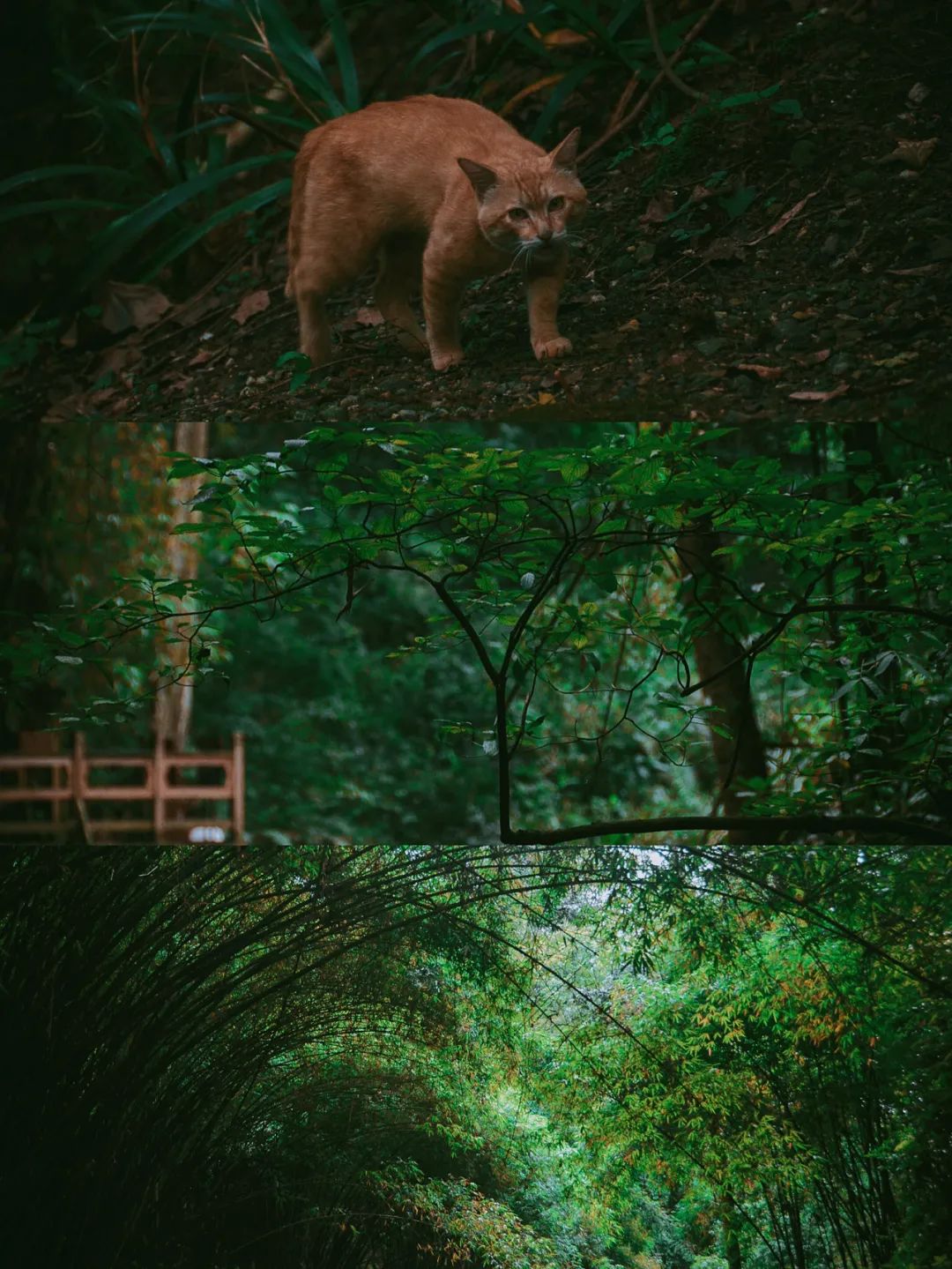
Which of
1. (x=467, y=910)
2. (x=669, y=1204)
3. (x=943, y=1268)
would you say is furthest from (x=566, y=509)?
(x=943, y=1268)

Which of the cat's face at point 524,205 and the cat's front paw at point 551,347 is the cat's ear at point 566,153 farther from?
the cat's front paw at point 551,347

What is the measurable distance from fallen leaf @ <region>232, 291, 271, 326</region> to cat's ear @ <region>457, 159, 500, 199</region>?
0.40m

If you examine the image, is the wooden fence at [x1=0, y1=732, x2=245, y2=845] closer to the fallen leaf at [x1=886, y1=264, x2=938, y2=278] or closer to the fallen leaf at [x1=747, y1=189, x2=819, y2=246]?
the fallen leaf at [x1=747, y1=189, x2=819, y2=246]

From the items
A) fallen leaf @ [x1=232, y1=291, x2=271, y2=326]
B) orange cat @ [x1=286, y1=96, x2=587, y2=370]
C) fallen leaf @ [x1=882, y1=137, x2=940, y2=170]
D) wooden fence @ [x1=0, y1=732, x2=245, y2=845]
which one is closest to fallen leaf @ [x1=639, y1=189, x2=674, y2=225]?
orange cat @ [x1=286, y1=96, x2=587, y2=370]

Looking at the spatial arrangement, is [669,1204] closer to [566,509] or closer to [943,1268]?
[943,1268]

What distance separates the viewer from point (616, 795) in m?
1.77

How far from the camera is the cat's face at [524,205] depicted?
181cm

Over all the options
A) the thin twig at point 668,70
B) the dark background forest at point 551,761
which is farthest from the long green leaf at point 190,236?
the thin twig at point 668,70

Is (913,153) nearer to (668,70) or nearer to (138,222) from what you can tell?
(668,70)

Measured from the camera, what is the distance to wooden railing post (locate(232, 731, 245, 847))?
177cm

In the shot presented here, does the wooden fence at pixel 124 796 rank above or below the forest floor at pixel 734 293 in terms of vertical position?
below

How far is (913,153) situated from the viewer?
6.11ft

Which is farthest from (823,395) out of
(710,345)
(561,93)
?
(561,93)

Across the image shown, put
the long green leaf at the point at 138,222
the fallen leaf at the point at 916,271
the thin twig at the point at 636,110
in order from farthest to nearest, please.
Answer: the long green leaf at the point at 138,222 < the thin twig at the point at 636,110 < the fallen leaf at the point at 916,271
